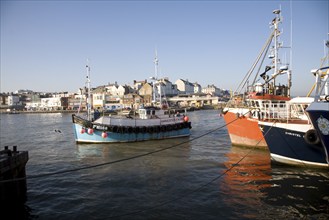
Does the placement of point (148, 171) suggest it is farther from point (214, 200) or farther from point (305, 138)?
point (305, 138)

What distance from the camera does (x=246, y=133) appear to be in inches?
1000

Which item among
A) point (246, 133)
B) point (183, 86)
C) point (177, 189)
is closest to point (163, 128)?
point (246, 133)

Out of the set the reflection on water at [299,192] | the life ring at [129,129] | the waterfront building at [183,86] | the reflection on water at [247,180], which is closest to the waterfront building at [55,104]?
the waterfront building at [183,86]

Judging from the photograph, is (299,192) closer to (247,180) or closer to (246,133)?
(247,180)

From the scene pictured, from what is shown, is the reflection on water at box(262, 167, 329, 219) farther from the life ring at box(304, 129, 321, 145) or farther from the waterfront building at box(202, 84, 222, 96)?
the waterfront building at box(202, 84, 222, 96)

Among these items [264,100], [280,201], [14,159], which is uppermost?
[264,100]

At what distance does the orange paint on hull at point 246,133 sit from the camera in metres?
24.2

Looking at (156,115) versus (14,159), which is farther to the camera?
(156,115)

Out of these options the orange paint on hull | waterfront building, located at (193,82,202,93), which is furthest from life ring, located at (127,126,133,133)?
waterfront building, located at (193,82,202,93)

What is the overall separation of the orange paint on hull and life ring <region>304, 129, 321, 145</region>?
8.13 metres

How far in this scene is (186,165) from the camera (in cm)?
1967

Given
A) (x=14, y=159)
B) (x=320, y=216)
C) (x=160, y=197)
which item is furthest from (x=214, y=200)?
(x=14, y=159)

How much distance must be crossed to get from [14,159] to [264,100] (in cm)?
2062

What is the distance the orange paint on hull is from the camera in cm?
2422
